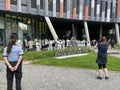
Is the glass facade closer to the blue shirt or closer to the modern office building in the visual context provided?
the modern office building

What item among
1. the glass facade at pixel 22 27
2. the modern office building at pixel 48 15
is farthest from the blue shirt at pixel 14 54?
the glass facade at pixel 22 27

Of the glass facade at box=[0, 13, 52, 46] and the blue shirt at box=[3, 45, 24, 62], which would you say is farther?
the glass facade at box=[0, 13, 52, 46]

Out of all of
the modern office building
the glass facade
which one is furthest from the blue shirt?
the glass facade

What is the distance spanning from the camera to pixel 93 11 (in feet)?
172

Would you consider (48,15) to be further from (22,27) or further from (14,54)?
(14,54)

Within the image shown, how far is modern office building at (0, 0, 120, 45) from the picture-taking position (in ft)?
129

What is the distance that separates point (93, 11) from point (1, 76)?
4190 centimetres

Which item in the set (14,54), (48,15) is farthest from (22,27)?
(14,54)

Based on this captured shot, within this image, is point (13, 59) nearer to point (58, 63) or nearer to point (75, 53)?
point (58, 63)

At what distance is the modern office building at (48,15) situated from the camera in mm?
39406

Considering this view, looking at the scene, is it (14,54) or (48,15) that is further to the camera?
(48,15)

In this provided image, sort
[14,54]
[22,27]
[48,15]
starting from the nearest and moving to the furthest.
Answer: [14,54] < [22,27] < [48,15]

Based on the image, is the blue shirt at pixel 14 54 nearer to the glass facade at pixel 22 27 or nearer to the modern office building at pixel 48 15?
the modern office building at pixel 48 15

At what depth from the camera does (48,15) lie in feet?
145
